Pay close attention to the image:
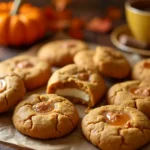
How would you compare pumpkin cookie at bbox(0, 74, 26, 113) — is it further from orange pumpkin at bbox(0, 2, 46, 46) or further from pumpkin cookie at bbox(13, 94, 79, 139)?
orange pumpkin at bbox(0, 2, 46, 46)

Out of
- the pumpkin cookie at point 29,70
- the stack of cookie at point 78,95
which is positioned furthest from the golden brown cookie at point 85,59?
the pumpkin cookie at point 29,70

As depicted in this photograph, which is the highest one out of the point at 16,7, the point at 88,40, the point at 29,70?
the point at 16,7

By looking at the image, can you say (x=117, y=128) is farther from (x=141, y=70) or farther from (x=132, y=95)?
(x=141, y=70)

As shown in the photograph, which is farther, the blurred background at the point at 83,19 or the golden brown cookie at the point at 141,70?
the blurred background at the point at 83,19

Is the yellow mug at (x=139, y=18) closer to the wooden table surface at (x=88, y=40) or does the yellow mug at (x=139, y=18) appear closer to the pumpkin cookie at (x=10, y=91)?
the wooden table surface at (x=88, y=40)

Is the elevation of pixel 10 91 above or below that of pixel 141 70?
above

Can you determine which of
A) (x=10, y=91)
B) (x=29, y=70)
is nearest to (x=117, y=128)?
(x=10, y=91)

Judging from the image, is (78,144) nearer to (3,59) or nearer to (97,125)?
(97,125)

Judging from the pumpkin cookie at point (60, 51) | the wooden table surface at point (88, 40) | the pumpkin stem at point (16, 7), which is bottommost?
the wooden table surface at point (88, 40)
